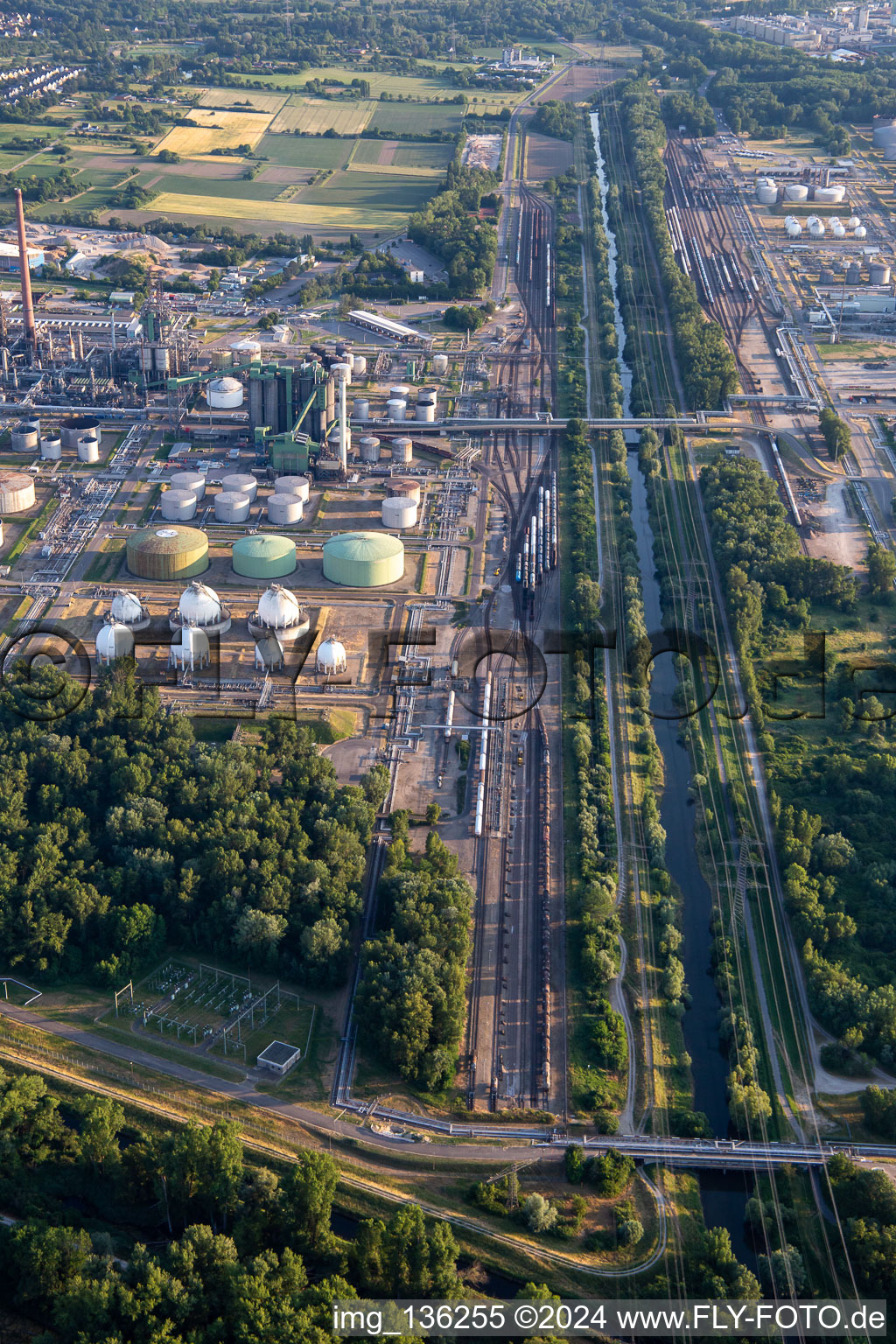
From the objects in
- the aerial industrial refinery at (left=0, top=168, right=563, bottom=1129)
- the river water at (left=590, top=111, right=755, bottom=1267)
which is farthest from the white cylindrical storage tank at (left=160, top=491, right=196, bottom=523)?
the river water at (left=590, top=111, right=755, bottom=1267)

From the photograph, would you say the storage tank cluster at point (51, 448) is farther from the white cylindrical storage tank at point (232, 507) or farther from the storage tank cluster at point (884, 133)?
the storage tank cluster at point (884, 133)

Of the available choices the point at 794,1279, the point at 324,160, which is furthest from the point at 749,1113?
the point at 324,160

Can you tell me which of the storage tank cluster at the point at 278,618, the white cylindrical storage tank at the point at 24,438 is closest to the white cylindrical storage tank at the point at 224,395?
the white cylindrical storage tank at the point at 24,438

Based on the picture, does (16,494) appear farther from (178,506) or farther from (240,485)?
(240,485)

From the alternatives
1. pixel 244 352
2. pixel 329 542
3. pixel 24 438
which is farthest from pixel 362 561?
pixel 244 352

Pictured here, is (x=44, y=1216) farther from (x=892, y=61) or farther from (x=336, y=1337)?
(x=892, y=61)

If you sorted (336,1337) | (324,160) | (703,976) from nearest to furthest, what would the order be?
(336,1337)
(703,976)
(324,160)
